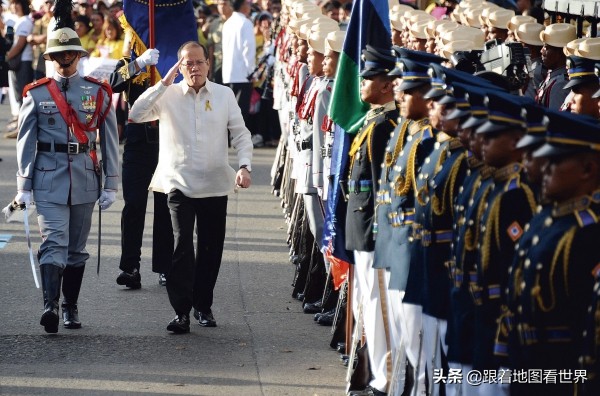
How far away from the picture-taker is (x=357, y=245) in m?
7.60

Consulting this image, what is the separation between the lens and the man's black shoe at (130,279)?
1062 cm

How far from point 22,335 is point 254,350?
1495 millimetres

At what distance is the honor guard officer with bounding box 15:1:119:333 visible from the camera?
901 cm

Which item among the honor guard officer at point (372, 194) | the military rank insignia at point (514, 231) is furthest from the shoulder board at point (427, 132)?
the military rank insignia at point (514, 231)

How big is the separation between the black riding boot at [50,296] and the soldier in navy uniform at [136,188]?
1.46 metres

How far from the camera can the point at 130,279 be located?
34.9ft

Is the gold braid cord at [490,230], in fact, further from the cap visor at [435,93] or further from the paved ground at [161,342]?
the paved ground at [161,342]

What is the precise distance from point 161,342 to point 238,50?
10484 millimetres

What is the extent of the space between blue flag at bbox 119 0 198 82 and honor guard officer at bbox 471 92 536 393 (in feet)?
18.3

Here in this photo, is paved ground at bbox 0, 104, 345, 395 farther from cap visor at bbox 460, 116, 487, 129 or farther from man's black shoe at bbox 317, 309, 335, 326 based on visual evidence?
cap visor at bbox 460, 116, 487, 129

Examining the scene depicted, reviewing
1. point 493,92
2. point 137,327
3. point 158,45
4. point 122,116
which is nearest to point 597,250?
point 493,92

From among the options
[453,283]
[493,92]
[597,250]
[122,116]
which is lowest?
[122,116]

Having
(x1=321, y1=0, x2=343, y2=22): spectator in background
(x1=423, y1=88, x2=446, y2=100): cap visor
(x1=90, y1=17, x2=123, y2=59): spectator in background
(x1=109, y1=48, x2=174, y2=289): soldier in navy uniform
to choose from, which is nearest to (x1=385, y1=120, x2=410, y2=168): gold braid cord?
(x1=423, y1=88, x2=446, y2=100): cap visor

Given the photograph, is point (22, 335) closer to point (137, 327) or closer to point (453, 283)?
point (137, 327)
